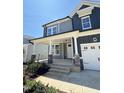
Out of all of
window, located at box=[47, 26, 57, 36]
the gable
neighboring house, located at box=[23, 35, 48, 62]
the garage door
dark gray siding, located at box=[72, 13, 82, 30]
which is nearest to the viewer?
the garage door

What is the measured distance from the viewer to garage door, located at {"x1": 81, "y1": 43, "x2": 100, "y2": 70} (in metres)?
7.71

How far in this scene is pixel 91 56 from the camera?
8.00 metres

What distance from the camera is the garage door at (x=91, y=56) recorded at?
25.3 feet

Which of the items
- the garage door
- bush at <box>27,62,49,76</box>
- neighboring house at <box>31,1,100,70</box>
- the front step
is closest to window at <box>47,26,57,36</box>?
neighboring house at <box>31,1,100,70</box>

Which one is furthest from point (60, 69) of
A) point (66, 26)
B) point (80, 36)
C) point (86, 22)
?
point (66, 26)

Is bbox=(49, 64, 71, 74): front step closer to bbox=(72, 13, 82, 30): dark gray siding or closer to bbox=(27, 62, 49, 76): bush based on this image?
bbox=(27, 62, 49, 76): bush

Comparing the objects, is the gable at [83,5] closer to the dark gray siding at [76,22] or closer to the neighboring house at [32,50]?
the dark gray siding at [76,22]

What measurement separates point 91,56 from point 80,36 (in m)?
1.29

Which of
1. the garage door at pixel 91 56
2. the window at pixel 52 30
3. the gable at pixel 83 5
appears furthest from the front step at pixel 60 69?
the window at pixel 52 30
